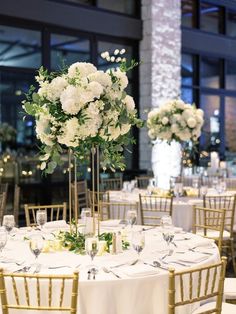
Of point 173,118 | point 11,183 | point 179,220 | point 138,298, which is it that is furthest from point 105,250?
point 11,183

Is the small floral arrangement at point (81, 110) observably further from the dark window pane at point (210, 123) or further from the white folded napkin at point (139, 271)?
the dark window pane at point (210, 123)

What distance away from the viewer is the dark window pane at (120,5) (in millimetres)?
10234

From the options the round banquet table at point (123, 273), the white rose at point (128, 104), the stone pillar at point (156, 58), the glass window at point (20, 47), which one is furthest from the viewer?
the stone pillar at point (156, 58)

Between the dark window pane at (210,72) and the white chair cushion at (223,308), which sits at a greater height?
the dark window pane at (210,72)

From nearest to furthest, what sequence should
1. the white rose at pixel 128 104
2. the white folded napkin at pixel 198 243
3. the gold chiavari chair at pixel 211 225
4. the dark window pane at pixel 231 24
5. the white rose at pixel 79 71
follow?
the white rose at pixel 79 71
the white rose at pixel 128 104
the white folded napkin at pixel 198 243
the gold chiavari chair at pixel 211 225
the dark window pane at pixel 231 24

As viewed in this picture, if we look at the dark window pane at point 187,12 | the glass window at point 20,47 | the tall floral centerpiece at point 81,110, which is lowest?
the tall floral centerpiece at point 81,110

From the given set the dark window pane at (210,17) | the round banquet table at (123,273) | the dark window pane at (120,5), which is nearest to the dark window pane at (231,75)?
the dark window pane at (210,17)

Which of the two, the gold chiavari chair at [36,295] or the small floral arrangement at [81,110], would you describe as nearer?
the gold chiavari chair at [36,295]

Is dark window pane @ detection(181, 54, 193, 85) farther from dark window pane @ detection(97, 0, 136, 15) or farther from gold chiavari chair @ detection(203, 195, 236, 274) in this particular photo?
gold chiavari chair @ detection(203, 195, 236, 274)

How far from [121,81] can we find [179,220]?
10.3 feet

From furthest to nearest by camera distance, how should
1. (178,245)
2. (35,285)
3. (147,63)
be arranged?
1. (147,63)
2. (178,245)
3. (35,285)

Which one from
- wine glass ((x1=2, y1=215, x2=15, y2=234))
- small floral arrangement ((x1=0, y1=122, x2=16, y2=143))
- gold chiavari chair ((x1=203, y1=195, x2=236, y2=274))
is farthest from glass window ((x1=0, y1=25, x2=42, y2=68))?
wine glass ((x1=2, y1=215, x2=15, y2=234))

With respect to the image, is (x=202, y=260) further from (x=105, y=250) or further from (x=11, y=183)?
(x=11, y=183)

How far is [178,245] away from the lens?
4000 millimetres
